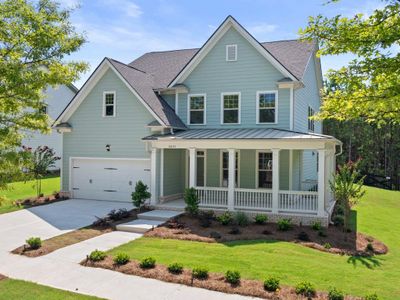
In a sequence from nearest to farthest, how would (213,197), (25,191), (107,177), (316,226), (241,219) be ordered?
(316,226), (241,219), (213,197), (107,177), (25,191)

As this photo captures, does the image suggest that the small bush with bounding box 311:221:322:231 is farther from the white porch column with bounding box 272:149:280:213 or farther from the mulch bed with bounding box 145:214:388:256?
the white porch column with bounding box 272:149:280:213

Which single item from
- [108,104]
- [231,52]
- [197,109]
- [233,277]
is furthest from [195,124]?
[233,277]

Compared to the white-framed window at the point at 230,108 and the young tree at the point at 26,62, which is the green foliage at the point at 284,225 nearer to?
the white-framed window at the point at 230,108

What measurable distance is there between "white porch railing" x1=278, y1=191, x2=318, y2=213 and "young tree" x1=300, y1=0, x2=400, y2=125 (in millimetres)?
8429

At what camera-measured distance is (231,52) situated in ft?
62.7

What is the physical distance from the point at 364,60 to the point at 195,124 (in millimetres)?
13966

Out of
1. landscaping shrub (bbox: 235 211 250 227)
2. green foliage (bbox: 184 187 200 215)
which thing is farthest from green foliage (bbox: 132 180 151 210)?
landscaping shrub (bbox: 235 211 250 227)

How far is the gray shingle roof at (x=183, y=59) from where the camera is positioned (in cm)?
1969

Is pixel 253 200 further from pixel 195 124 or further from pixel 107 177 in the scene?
pixel 107 177

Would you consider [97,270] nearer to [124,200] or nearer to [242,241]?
[242,241]

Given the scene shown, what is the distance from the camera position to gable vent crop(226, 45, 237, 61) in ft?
62.6

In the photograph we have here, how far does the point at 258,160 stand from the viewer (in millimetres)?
18828

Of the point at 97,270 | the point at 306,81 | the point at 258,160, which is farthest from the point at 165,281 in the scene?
the point at 306,81

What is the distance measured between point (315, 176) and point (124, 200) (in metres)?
14.1
